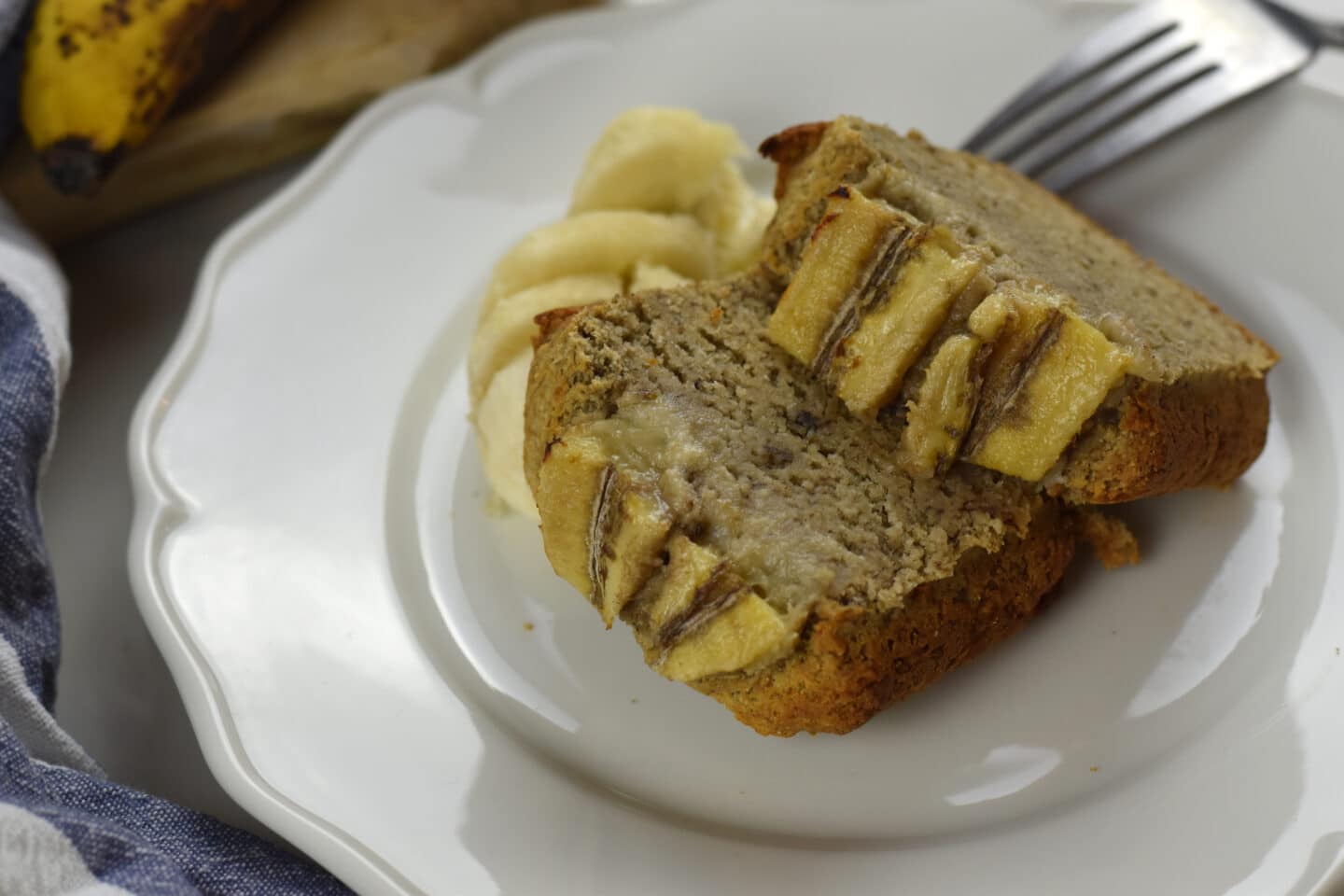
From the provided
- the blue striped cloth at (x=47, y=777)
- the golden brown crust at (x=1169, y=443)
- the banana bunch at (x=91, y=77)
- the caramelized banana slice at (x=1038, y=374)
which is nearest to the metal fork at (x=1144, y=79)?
the golden brown crust at (x=1169, y=443)

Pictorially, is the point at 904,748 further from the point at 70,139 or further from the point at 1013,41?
the point at 70,139

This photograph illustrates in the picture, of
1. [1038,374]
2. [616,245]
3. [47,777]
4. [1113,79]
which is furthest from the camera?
[1113,79]

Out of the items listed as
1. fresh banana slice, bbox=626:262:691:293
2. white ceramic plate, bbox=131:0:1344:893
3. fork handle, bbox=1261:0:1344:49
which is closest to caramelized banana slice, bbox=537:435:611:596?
white ceramic plate, bbox=131:0:1344:893

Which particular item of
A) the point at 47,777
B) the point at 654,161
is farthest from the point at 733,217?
the point at 47,777

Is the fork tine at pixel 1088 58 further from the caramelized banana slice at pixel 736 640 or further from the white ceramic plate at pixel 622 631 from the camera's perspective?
the caramelized banana slice at pixel 736 640

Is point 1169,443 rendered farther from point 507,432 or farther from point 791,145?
point 507,432

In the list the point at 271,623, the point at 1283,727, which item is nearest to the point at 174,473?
the point at 271,623
